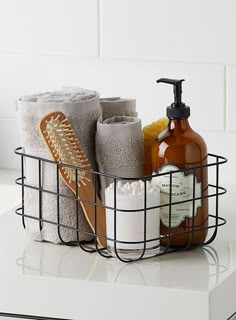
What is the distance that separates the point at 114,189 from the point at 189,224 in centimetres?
13

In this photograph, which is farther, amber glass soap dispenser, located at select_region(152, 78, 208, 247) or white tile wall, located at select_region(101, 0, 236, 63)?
white tile wall, located at select_region(101, 0, 236, 63)

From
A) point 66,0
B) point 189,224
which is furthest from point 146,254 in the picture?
point 66,0

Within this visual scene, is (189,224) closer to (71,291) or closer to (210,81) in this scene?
(71,291)

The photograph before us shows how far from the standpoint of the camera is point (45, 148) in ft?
4.64

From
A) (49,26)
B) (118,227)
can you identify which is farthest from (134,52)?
(118,227)

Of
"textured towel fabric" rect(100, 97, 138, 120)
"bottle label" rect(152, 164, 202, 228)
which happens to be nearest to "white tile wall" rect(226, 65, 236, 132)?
"textured towel fabric" rect(100, 97, 138, 120)

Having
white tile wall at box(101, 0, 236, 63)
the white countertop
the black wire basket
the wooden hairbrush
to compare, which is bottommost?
the white countertop

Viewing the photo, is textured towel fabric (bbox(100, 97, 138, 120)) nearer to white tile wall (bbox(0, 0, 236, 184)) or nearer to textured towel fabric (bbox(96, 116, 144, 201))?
textured towel fabric (bbox(96, 116, 144, 201))

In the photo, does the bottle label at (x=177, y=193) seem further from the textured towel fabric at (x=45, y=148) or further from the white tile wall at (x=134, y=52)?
the white tile wall at (x=134, y=52)

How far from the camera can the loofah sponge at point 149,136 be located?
145cm

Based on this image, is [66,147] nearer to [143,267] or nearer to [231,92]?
[143,267]

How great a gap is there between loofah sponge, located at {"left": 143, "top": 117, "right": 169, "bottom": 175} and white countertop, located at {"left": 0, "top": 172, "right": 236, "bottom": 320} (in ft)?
0.47

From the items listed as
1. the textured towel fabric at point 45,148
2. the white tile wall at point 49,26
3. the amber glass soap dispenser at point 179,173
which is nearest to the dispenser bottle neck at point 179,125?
the amber glass soap dispenser at point 179,173

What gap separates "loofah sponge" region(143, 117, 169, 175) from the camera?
4.76 ft
